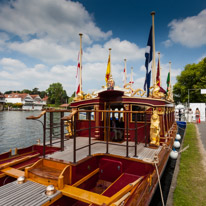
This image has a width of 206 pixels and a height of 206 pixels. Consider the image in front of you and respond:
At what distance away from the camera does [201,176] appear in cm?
630

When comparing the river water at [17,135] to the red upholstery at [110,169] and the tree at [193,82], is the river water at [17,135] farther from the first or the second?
the tree at [193,82]

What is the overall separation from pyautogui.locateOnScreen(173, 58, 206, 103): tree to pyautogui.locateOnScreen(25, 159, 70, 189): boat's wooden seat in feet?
110

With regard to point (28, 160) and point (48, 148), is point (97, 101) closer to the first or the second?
point (48, 148)

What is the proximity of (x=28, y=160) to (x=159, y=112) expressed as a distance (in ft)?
20.9

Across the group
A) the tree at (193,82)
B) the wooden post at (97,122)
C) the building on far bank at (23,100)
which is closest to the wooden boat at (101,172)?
the wooden post at (97,122)

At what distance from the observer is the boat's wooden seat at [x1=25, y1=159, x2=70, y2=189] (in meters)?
4.16

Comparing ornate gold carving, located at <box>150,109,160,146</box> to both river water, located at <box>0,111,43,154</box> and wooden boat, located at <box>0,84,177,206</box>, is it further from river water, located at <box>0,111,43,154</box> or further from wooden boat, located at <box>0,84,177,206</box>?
river water, located at <box>0,111,43,154</box>

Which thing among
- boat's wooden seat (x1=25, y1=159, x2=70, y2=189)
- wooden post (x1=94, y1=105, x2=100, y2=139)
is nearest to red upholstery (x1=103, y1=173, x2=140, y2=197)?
boat's wooden seat (x1=25, y1=159, x2=70, y2=189)

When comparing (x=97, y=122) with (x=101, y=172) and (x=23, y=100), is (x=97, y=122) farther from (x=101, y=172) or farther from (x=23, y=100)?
(x=23, y=100)

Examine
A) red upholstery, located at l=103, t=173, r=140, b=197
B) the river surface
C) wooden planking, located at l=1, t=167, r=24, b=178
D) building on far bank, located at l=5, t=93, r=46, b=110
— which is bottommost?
the river surface

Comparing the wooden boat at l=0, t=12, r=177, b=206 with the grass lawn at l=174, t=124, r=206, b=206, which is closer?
the wooden boat at l=0, t=12, r=177, b=206

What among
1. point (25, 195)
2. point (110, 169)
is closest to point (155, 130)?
point (110, 169)

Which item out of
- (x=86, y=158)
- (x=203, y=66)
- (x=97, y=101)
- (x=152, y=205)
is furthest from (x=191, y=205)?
(x=203, y=66)

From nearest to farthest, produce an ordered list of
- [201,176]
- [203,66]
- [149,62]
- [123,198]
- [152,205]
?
[123,198]
[152,205]
[201,176]
[149,62]
[203,66]
